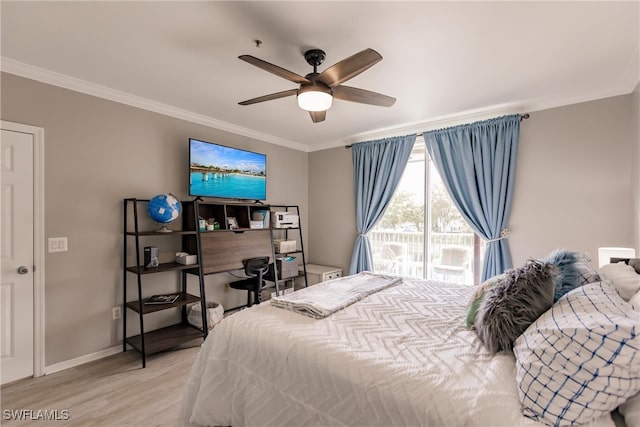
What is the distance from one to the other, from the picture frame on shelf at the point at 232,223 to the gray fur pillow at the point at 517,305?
2917 millimetres

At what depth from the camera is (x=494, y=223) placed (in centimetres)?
331

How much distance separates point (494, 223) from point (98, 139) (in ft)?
13.7

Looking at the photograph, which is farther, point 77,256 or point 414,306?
point 77,256

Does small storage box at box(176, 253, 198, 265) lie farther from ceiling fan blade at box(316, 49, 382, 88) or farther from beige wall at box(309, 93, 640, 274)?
beige wall at box(309, 93, 640, 274)

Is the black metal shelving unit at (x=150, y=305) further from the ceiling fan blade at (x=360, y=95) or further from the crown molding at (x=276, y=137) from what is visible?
the ceiling fan blade at (x=360, y=95)

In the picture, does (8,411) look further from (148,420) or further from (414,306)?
(414,306)

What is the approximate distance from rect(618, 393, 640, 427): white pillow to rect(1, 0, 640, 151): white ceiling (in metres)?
1.93

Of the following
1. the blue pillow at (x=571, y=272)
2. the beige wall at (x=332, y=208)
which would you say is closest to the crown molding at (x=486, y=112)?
the beige wall at (x=332, y=208)

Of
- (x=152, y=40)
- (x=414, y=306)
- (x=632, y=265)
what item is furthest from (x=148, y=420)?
(x=632, y=265)

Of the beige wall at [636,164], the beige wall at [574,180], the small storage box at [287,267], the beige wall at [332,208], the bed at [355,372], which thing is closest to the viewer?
the bed at [355,372]

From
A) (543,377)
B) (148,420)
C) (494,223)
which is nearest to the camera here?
(543,377)

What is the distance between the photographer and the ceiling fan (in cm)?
178

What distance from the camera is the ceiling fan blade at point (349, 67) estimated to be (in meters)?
1.71

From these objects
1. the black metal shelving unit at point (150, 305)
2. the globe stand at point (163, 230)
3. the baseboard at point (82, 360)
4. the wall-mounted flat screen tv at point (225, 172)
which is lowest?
the baseboard at point (82, 360)
